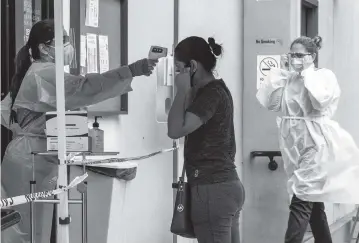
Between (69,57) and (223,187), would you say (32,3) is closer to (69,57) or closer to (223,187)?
(69,57)

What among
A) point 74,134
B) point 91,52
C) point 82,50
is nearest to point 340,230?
point 91,52

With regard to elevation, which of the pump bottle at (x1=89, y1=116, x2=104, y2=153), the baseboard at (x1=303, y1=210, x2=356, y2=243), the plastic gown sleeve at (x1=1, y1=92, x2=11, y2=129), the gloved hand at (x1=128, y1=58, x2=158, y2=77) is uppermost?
→ the gloved hand at (x1=128, y1=58, x2=158, y2=77)

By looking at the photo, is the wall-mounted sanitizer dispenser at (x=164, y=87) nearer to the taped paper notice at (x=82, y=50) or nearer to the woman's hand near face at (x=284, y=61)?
the taped paper notice at (x=82, y=50)

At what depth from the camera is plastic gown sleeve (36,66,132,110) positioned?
174 inches

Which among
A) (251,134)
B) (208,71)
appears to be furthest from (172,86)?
(251,134)

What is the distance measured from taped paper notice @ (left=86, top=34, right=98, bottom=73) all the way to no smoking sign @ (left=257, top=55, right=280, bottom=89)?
2.57 m

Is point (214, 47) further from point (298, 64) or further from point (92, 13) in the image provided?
point (298, 64)

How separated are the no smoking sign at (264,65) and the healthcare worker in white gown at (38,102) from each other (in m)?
3.27

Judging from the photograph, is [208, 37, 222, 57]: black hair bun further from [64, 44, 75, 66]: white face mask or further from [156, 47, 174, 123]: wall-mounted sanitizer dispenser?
[156, 47, 174, 123]: wall-mounted sanitizer dispenser

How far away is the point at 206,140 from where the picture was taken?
4.47 meters

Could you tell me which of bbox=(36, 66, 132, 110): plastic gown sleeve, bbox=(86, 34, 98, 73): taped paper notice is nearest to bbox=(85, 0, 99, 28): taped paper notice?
bbox=(86, 34, 98, 73): taped paper notice

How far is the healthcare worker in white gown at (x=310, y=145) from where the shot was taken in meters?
6.78

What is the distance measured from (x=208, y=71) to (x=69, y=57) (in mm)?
777

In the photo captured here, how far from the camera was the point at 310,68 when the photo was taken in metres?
6.92
